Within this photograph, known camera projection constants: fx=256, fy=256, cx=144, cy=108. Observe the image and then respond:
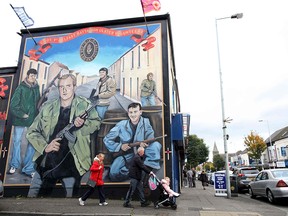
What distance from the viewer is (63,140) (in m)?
11.7

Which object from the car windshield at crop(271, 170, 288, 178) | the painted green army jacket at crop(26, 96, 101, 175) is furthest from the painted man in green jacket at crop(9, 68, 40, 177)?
the car windshield at crop(271, 170, 288, 178)

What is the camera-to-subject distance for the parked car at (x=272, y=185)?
10062 mm

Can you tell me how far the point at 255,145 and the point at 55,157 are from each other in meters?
43.4

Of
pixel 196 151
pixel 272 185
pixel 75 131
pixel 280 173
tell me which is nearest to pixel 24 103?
pixel 75 131

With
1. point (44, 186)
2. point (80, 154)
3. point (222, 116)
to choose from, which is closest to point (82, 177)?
point (80, 154)

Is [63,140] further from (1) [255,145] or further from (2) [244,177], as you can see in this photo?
(1) [255,145]

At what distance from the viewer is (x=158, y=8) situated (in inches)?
452

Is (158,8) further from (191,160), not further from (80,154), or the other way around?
(191,160)

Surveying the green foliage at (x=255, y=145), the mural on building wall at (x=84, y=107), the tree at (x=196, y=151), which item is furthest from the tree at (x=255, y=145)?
the mural on building wall at (x=84, y=107)

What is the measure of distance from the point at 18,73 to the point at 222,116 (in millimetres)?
10784

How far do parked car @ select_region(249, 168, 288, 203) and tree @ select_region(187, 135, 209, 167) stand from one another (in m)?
37.8

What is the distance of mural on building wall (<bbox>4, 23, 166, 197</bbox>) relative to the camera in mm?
11094

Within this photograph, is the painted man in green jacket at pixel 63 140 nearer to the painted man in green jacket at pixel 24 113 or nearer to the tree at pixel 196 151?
the painted man in green jacket at pixel 24 113

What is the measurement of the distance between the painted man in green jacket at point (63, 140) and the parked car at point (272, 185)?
25.5 feet
